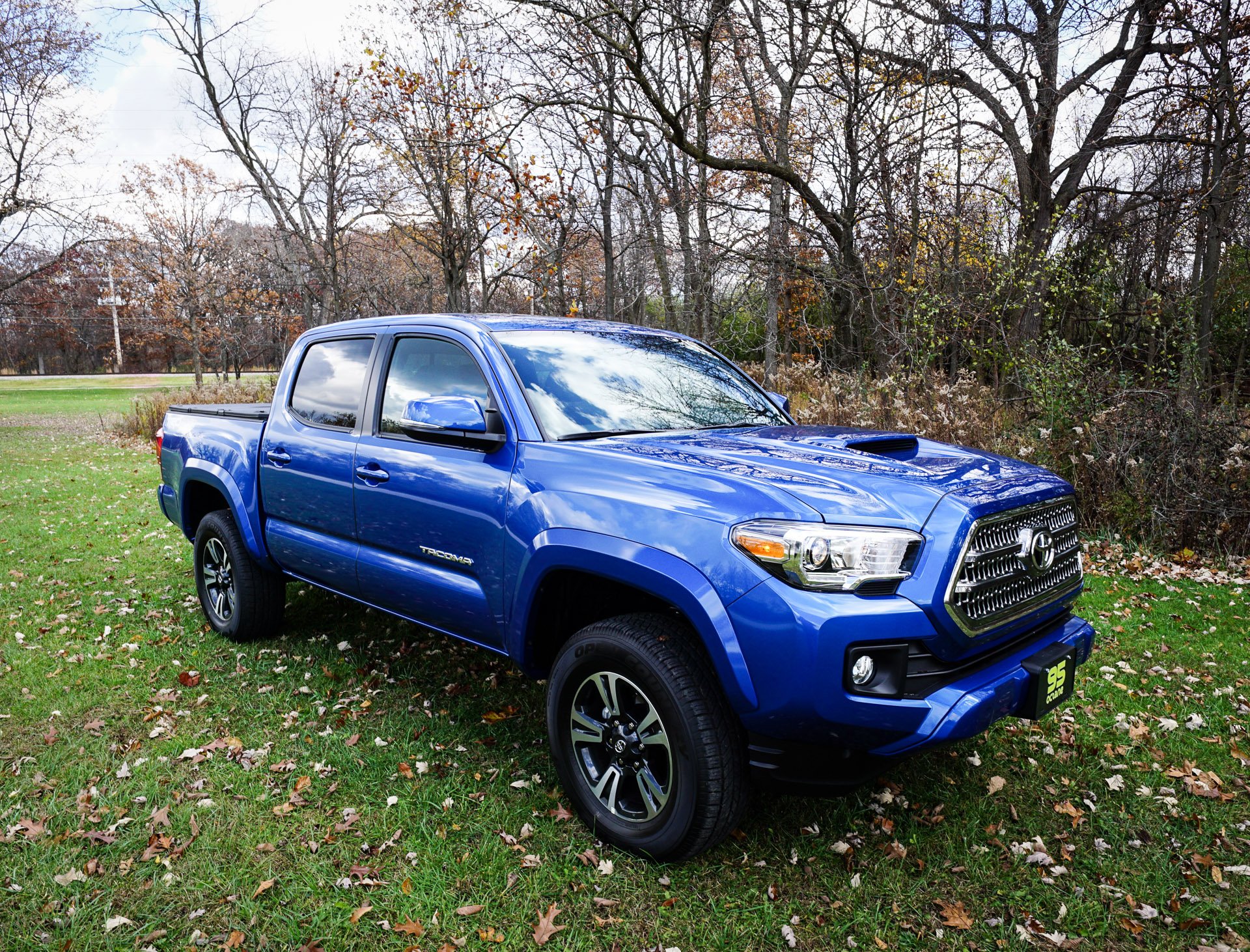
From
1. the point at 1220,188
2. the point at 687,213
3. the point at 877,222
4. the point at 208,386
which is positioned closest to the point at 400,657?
the point at 877,222

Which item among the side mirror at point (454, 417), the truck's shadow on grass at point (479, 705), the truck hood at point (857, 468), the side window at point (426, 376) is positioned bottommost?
the truck's shadow on grass at point (479, 705)

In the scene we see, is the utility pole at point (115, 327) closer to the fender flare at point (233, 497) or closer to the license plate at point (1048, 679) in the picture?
the fender flare at point (233, 497)

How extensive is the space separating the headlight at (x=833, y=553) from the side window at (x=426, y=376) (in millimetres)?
1594

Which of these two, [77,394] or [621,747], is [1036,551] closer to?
[621,747]

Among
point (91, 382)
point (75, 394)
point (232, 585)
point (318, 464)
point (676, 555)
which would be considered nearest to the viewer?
point (676, 555)

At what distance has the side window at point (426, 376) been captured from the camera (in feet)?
11.3

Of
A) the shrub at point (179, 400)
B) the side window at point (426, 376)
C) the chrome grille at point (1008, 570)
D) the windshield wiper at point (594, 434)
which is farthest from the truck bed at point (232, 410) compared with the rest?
the shrub at point (179, 400)

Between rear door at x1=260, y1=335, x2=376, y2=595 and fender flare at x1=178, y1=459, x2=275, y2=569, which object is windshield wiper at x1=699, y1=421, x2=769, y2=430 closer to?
rear door at x1=260, y1=335, x2=376, y2=595

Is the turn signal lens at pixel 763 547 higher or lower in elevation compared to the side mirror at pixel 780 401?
lower

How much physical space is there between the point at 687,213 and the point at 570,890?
10879 mm

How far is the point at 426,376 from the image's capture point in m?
3.67

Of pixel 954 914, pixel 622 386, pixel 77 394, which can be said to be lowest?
pixel 954 914

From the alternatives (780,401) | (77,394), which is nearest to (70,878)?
(780,401)

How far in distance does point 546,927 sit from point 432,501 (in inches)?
66.5
